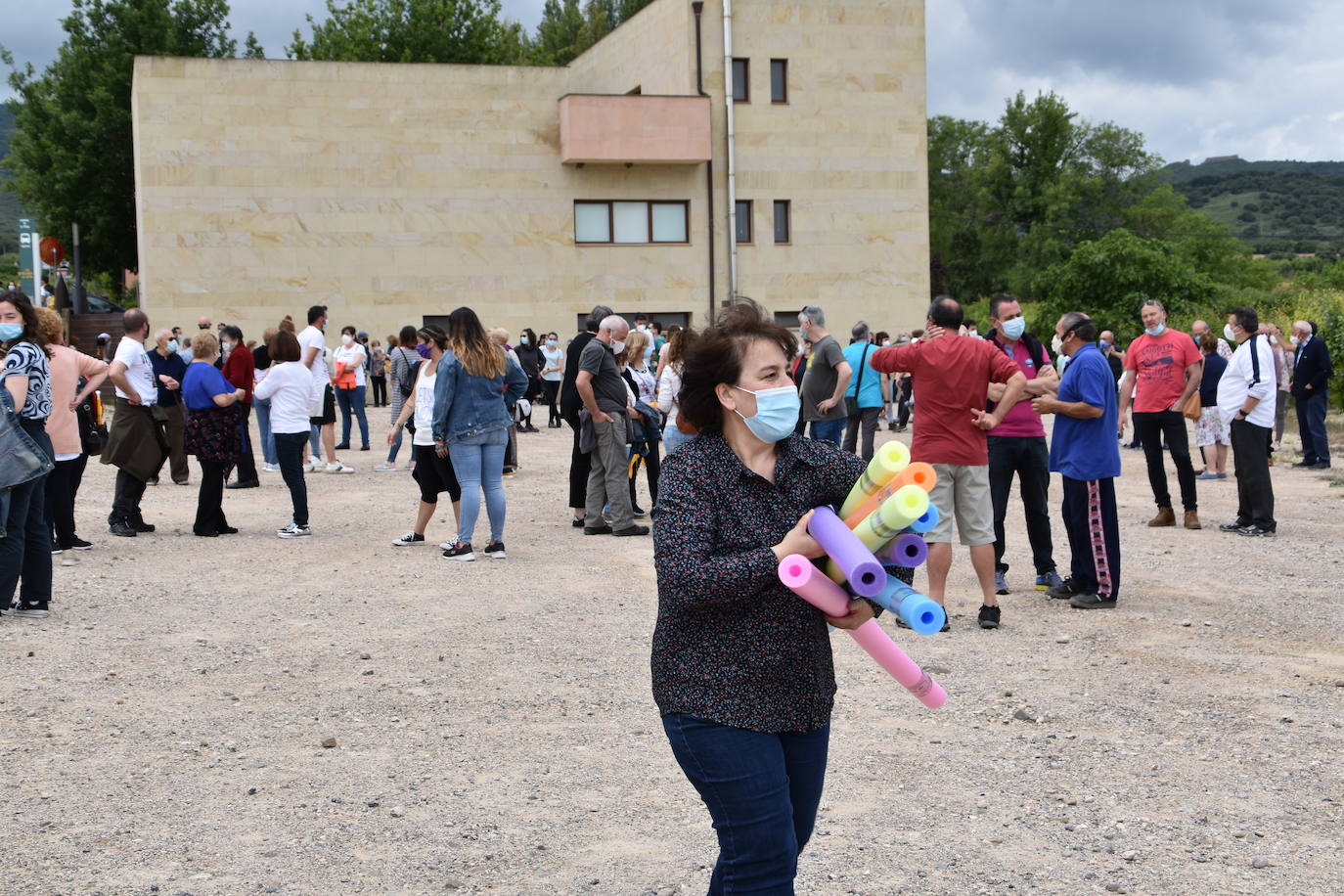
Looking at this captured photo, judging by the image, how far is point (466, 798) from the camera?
16.5 ft

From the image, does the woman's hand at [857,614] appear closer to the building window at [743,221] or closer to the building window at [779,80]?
the building window at [743,221]

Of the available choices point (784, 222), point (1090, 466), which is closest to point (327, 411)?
point (1090, 466)

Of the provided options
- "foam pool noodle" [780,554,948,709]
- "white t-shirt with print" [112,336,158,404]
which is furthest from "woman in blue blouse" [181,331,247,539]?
"foam pool noodle" [780,554,948,709]

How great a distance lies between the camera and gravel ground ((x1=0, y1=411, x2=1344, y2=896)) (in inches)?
173

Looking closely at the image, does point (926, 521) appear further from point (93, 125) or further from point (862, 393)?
point (93, 125)

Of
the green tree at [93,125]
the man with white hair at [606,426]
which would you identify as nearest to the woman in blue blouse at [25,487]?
the man with white hair at [606,426]

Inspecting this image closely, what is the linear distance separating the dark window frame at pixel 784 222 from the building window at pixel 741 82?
3.20 m

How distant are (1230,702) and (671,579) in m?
4.49

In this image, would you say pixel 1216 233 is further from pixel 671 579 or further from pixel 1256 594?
pixel 671 579

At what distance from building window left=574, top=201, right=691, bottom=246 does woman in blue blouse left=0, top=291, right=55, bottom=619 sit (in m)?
31.0

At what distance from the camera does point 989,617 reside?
7.88 m

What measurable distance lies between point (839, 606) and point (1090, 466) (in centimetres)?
616

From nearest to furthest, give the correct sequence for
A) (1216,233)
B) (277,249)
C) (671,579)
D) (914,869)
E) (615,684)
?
1. (671,579)
2. (914,869)
3. (615,684)
4. (277,249)
5. (1216,233)

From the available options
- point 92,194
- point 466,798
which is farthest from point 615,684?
point 92,194
